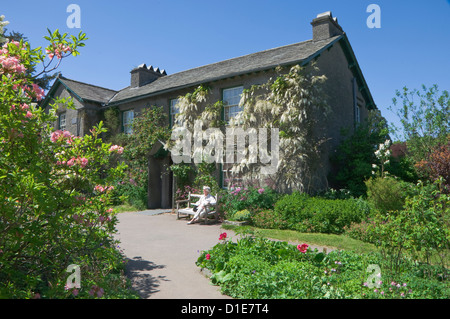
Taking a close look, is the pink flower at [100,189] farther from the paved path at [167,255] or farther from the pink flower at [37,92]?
the paved path at [167,255]

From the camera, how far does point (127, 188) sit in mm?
16031

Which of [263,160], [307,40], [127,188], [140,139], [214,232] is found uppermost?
[307,40]

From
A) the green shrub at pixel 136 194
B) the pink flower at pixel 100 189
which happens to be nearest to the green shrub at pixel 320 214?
the pink flower at pixel 100 189

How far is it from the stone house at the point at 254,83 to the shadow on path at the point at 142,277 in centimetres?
866

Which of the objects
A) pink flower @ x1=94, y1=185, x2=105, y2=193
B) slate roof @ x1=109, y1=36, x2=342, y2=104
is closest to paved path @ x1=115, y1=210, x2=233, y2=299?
pink flower @ x1=94, y1=185, x2=105, y2=193

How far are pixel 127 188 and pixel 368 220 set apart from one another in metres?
11.3

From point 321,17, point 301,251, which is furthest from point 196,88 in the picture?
point 301,251

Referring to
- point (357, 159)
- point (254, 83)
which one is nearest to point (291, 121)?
point (254, 83)

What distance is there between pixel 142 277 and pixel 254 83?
9596mm

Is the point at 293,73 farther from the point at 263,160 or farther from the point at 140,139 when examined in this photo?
the point at 140,139

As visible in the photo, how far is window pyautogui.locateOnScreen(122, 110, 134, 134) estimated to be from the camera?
17.9m

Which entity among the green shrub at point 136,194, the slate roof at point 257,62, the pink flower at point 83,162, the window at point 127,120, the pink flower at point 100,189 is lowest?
the green shrub at point 136,194

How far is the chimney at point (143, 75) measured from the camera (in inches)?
791

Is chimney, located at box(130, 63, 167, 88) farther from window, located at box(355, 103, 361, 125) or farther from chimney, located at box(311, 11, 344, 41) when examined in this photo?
window, located at box(355, 103, 361, 125)
